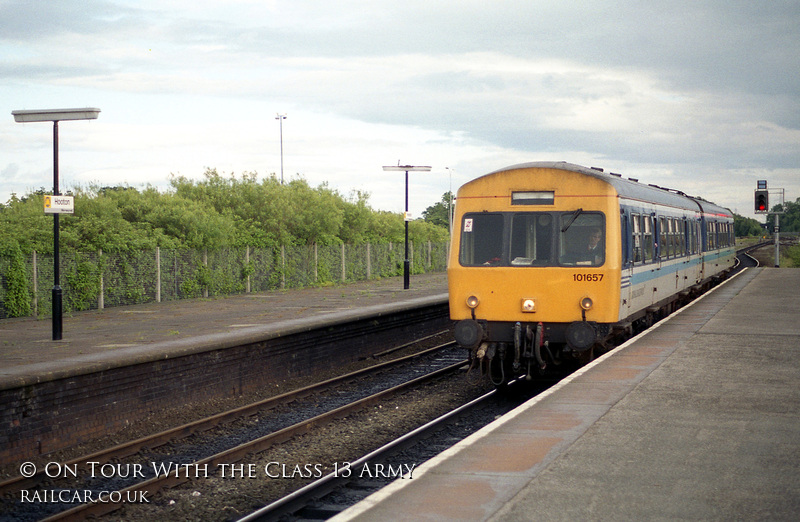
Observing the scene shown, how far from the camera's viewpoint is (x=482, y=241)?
12430 mm

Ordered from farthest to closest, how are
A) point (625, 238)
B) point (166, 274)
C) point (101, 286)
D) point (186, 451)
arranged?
1. point (166, 274)
2. point (101, 286)
3. point (625, 238)
4. point (186, 451)

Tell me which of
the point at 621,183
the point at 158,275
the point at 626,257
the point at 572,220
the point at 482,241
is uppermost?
the point at 621,183

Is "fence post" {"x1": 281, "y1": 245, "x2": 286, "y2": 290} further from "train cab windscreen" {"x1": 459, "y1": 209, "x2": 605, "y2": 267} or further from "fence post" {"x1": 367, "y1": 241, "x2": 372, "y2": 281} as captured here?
"train cab windscreen" {"x1": 459, "y1": 209, "x2": 605, "y2": 267}

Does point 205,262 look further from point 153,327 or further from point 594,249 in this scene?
point 594,249

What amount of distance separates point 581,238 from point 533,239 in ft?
2.25

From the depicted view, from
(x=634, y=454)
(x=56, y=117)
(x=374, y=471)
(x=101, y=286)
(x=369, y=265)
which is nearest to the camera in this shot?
(x=634, y=454)

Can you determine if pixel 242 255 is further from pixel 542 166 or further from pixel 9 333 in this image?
pixel 542 166

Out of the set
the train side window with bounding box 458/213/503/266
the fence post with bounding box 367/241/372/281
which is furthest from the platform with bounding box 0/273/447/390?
the fence post with bounding box 367/241/372/281

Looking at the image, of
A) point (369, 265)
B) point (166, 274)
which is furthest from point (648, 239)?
point (369, 265)

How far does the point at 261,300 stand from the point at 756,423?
19.0 m

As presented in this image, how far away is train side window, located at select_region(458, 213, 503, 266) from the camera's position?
12.3m

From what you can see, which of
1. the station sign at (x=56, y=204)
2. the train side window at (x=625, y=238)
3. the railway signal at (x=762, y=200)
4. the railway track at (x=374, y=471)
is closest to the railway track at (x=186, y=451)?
the railway track at (x=374, y=471)

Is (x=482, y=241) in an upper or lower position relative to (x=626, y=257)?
upper

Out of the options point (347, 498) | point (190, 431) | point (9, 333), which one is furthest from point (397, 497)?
point (9, 333)
